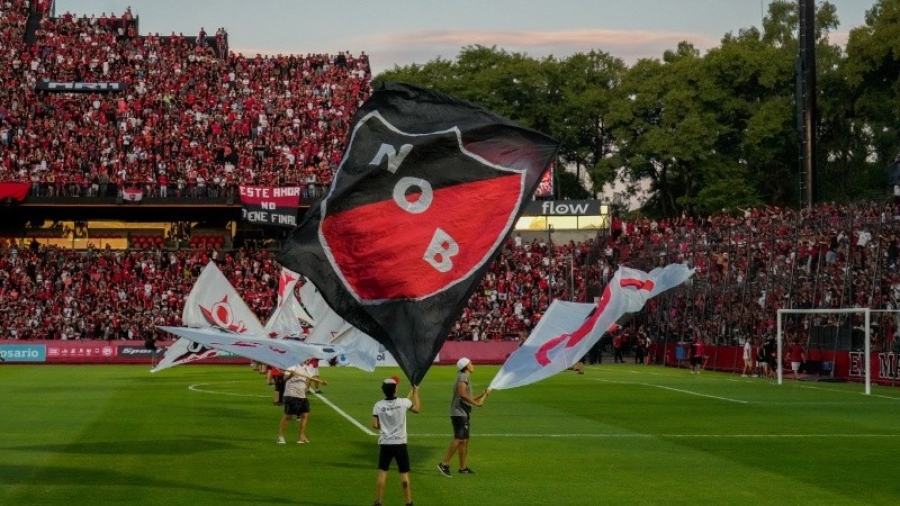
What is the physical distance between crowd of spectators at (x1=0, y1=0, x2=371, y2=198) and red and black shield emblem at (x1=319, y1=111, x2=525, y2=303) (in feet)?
232

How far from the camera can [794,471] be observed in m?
25.5

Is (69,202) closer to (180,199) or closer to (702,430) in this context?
(180,199)

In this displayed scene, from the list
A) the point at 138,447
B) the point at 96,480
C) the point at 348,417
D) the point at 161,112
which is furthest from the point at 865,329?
the point at 161,112

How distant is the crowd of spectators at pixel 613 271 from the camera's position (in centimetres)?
5422

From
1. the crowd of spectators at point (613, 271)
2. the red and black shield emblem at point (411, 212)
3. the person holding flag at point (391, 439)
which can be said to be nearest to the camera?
the red and black shield emblem at point (411, 212)

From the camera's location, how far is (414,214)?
16.1 m

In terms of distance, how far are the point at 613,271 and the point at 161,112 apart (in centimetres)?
3342

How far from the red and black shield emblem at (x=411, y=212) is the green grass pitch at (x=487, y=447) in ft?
21.6

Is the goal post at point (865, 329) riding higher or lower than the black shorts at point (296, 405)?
higher

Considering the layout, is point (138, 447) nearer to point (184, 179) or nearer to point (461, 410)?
point (461, 410)

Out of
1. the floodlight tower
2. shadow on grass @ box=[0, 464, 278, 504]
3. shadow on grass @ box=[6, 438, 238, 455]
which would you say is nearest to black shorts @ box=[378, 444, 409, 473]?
shadow on grass @ box=[0, 464, 278, 504]

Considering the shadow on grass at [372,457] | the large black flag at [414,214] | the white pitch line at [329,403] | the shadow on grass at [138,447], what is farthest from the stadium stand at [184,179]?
the large black flag at [414,214]

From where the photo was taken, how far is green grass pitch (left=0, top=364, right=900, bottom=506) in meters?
22.6

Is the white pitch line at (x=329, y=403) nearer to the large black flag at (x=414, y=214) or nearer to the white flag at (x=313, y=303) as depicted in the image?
the white flag at (x=313, y=303)
